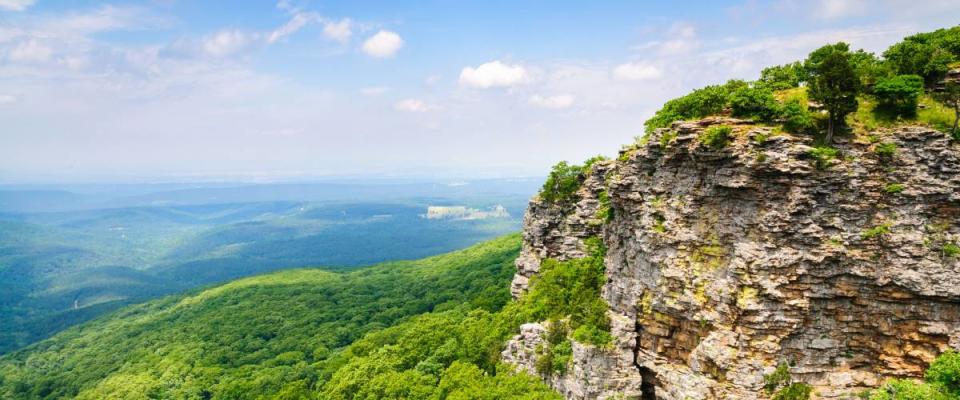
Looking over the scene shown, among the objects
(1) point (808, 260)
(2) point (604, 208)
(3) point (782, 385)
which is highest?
(2) point (604, 208)

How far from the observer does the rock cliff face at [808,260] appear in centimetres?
2105

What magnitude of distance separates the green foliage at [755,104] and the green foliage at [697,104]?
3.76 feet

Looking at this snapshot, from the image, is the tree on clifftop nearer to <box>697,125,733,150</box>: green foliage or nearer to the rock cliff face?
the rock cliff face

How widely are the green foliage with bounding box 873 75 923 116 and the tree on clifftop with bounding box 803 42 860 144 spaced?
3.62 ft

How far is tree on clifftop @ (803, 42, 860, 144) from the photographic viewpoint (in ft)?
72.4

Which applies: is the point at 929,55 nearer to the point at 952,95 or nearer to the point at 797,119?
the point at 952,95

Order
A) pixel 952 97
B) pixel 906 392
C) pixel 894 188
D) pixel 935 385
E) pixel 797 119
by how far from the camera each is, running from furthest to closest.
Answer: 1. pixel 797 119
2. pixel 952 97
3. pixel 894 188
4. pixel 906 392
5. pixel 935 385

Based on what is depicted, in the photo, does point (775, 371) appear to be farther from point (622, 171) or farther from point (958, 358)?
point (622, 171)

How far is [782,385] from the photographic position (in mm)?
22422

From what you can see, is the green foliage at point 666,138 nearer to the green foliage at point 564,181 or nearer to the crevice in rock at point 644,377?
the crevice in rock at point 644,377

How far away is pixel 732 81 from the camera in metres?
30.7

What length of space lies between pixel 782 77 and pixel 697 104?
17.5 ft

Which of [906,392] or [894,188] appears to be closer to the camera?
[906,392]

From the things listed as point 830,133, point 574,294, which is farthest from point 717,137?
point 574,294
